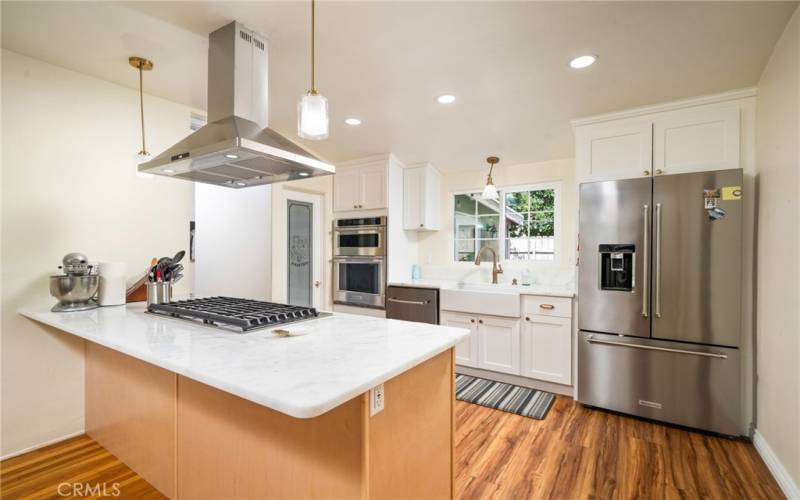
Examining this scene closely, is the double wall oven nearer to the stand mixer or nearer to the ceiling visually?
the ceiling

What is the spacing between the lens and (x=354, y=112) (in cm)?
293

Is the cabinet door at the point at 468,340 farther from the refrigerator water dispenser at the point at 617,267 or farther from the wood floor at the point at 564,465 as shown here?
the refrigerator water dispenser at the point at 617,267

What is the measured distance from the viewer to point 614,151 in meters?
2.79

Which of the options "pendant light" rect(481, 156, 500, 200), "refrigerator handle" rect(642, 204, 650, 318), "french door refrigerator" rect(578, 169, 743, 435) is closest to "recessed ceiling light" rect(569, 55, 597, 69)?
"french door refrigerator" rect(578, 169, 743, 435)

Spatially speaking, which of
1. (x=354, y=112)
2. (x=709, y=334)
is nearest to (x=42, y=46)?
(x=354, y=112)

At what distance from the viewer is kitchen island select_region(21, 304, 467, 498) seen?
103 centimetres

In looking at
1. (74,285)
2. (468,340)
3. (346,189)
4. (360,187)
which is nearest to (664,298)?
(468,340)

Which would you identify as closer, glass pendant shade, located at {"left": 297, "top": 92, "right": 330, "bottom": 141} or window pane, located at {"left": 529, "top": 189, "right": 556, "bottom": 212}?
glass pendant shade, located at {"left": 297, "top": 92, "right": 330, "bottom": 141}

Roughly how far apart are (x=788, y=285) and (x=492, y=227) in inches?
103

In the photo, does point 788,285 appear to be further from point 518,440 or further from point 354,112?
point 354,112

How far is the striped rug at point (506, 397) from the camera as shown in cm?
280

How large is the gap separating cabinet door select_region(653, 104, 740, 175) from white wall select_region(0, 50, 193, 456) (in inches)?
149

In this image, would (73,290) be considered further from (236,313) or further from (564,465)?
(564,465)

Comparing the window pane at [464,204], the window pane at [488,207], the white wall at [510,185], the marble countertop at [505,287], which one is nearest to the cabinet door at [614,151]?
the white wall at [510,185]
